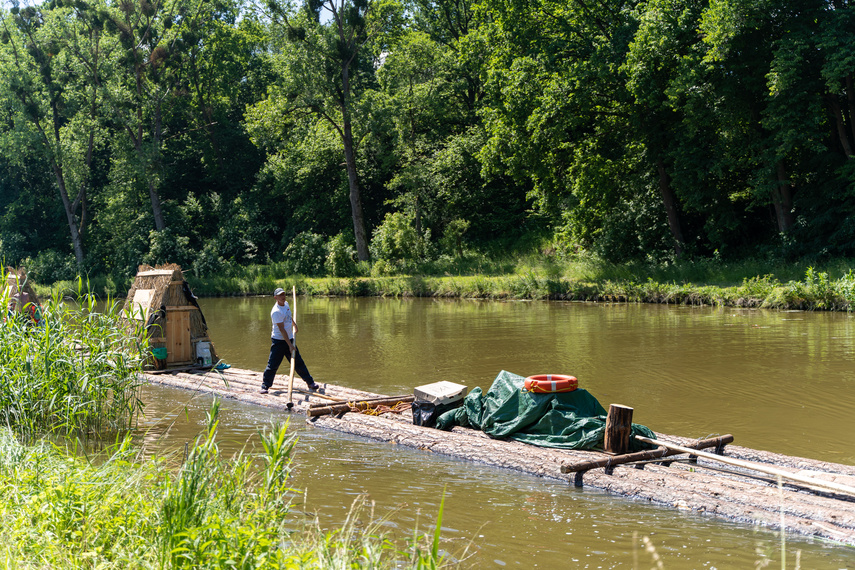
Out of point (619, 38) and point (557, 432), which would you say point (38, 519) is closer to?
point (557, 432)

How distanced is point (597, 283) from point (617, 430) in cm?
2045

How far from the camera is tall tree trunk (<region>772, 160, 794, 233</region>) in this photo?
86.2ft

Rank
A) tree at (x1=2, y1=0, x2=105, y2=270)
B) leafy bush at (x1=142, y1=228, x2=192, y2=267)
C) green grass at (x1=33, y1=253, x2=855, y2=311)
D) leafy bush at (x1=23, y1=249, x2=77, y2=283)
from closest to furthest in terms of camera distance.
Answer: green grass at (x1=33, y1=253, x2=855, y2=311) < leafy bush at (x1=142, y1=228, x2=192, y2=267) < tree at (x1=2, y1=0, x2=105, y2=270) < leafy bush at (x1=23, y1=249, x2=77, y2=283)

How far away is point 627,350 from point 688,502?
10097 mm

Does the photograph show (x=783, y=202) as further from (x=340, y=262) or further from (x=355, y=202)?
(x=340, y=262)

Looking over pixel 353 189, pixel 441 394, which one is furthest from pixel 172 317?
pixel 353 189

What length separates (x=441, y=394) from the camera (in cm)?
995

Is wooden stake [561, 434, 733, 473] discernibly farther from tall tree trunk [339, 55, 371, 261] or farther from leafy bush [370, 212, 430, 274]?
tall tree trunk [339, 55, 371, 261]

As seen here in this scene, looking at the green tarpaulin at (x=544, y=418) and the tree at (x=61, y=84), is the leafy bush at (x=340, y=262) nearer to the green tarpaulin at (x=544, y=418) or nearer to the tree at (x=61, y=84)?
the tree at (x=61, y=84)

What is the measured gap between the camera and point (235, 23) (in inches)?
2044

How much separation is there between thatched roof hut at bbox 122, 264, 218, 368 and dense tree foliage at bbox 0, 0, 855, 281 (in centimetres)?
1777

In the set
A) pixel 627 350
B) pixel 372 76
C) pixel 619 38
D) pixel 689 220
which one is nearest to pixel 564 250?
pixel 689 220

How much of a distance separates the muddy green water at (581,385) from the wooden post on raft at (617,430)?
2.58 feet

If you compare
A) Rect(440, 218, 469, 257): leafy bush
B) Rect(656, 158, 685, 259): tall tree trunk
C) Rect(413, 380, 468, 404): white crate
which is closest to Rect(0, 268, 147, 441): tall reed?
Rect(413, 380, 468, 404): white crate
